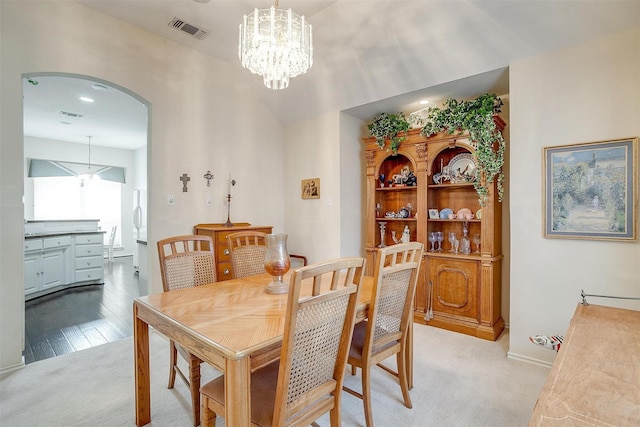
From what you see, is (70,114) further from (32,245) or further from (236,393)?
(236,393)

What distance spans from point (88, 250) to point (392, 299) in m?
5.21

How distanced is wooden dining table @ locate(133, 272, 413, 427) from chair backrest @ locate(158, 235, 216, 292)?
0.22 meters

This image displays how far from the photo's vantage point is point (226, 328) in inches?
53.8

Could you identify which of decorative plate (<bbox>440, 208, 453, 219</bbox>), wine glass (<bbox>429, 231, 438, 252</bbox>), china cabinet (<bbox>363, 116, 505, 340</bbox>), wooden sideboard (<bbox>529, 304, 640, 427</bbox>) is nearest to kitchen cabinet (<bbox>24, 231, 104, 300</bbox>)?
china cabinet (<bbox>363, 116, 505, 340</bbox>)

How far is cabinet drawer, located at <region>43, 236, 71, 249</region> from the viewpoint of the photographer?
4496 mm

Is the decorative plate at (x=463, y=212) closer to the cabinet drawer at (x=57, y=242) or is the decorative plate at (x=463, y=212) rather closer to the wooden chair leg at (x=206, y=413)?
the wooden chair leg at (x=206, y=413)

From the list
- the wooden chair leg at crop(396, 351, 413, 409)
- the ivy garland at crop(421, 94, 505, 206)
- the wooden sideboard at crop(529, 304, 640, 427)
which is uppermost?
the ivy garland at crop(421, 94, 505, 206)

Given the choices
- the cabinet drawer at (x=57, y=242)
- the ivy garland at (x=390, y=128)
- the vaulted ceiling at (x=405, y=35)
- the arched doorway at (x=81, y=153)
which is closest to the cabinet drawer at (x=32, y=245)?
the cabinet drawer at (x=57, y=242)

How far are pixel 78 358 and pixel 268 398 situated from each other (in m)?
2.28

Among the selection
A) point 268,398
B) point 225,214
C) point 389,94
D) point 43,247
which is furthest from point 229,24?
point 43,247

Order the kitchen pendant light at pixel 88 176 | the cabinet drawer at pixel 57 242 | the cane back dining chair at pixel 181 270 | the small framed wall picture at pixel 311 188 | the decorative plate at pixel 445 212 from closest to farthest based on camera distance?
the cane back dining chair at pixel 181 270, the decorative plate at pixel 445 212, the small framed wall picture at pixel 311 188, the cabinet drawer at pixel 57 242, the kitchen pendant light at pixel 88 176

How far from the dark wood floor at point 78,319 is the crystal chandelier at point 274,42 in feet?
9.48

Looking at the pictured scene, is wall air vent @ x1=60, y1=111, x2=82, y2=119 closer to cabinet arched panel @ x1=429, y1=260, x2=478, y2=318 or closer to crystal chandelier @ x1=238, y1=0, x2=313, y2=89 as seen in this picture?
crystal chandelier @ x1=238, y1=0, x2=313, y2=89

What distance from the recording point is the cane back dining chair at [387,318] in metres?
1.68
